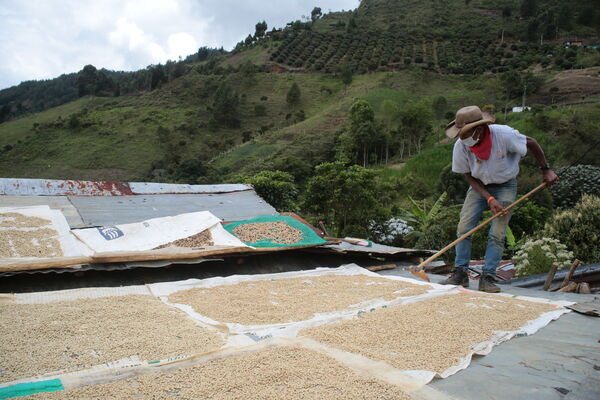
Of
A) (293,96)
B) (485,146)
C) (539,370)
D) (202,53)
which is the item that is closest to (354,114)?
(293,96)

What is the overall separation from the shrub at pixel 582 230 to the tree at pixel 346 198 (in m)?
5.51

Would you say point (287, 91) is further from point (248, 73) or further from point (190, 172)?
point (190, 172)

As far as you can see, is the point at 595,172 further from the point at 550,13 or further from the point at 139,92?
the point at 139,92

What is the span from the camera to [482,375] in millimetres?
1609

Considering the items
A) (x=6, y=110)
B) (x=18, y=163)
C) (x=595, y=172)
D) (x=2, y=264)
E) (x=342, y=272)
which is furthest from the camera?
(x=6, y=110)

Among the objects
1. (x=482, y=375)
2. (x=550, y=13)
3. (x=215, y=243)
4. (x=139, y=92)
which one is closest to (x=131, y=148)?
(x=139, y=92)

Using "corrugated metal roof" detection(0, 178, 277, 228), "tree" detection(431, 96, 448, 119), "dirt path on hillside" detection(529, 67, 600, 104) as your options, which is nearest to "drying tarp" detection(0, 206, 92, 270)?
"corrugated metal roof" detection(0, 178, 277, 228)

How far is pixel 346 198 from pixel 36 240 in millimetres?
8101

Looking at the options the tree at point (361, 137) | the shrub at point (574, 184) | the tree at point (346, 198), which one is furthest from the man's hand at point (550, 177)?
the tree at point (361, 137)

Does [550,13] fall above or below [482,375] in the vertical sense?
above

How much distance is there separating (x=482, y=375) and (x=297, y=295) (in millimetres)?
1417

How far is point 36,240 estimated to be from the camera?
339 centimetres

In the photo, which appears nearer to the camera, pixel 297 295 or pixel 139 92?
pixel 297 295

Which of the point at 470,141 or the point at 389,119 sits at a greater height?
the point at 389,119
